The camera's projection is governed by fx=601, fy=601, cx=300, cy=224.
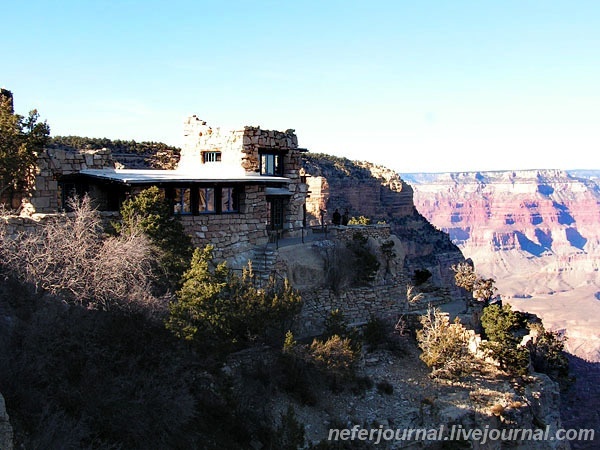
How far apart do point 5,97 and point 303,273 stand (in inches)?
446

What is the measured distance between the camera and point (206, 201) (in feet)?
68.9

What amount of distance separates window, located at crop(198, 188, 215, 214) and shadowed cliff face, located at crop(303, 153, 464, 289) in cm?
4140

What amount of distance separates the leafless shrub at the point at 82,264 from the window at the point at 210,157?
8255 millimetres

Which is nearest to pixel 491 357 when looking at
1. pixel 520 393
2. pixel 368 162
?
pixel 520 393

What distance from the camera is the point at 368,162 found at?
85000 mm

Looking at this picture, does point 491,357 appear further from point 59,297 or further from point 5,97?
point 5,97

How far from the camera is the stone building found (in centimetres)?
1884

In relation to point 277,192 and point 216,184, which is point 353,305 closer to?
point 277,192

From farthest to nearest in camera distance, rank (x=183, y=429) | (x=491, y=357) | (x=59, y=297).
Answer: (x=491, y=357)
(x=59, y=297)
(x=183, y=429)

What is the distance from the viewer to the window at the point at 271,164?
78.0 feet

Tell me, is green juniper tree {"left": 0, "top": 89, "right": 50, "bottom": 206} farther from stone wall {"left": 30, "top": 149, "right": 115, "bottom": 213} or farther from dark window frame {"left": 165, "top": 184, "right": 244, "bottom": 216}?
dark window frame {"left": 165, "top": 184, "right": 244, "bottom": 216}

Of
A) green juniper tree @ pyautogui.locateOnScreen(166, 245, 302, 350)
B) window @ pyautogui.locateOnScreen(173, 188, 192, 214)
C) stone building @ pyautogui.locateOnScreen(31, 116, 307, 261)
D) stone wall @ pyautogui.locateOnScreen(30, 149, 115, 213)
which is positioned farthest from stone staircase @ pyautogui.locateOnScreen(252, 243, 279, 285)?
stone wall @ pyautogui.locateOnScreen(30, 149, 115, 213)

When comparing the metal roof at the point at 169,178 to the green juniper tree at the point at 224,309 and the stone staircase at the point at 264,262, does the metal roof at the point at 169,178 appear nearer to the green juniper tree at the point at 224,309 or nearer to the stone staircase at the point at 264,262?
the stone staircase at the point at 264,262

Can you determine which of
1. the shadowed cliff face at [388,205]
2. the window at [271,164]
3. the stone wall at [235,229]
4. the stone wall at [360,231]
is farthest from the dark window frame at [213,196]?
the shadowed cliff face at [388,205]
